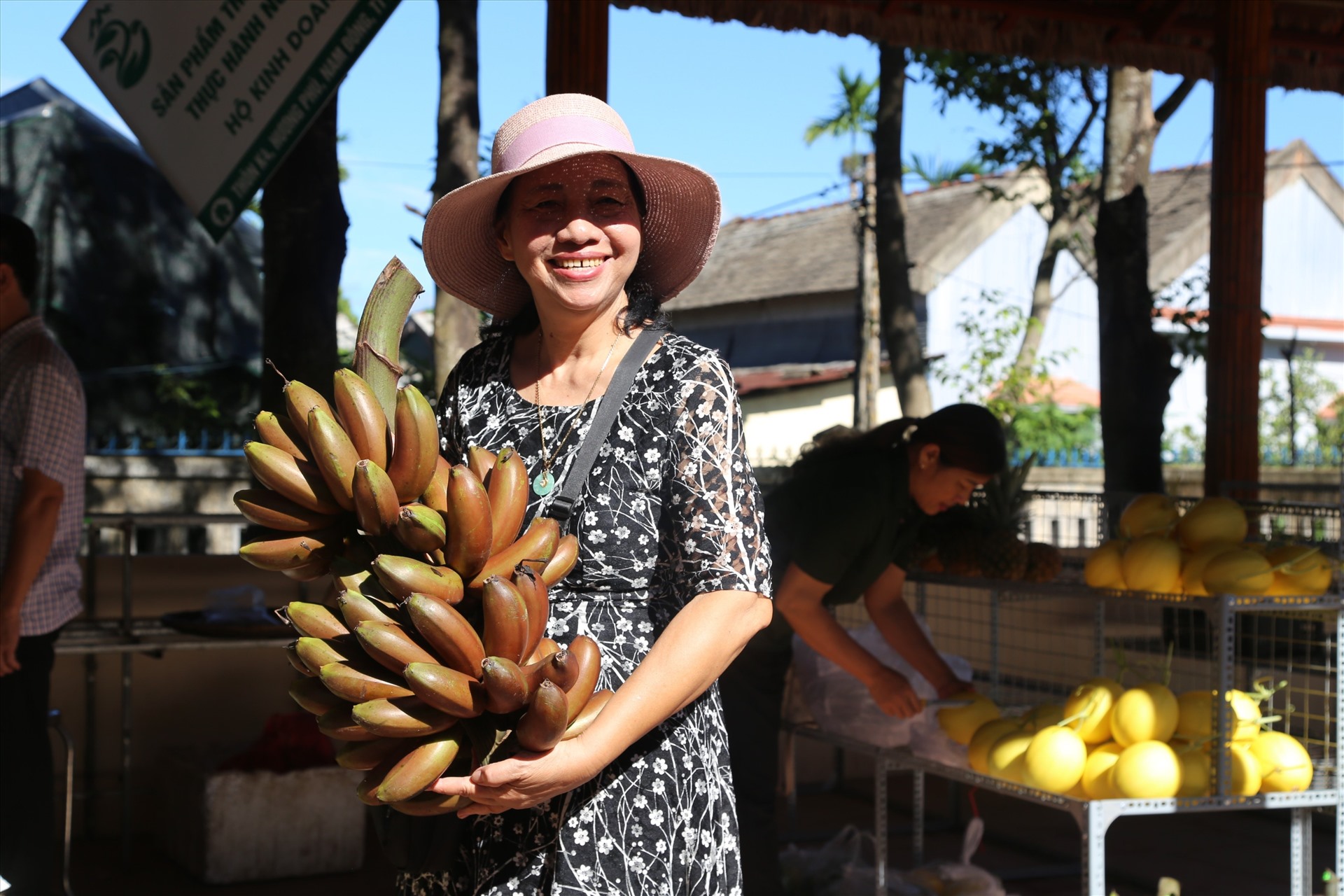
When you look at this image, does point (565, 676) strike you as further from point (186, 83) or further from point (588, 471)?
point (186, 83)

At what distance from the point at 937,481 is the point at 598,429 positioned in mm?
2260

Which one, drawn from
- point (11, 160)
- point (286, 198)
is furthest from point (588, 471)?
point (11, 160)

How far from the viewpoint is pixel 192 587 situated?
5723 millimetres

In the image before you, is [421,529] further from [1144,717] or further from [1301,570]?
[1301,570]

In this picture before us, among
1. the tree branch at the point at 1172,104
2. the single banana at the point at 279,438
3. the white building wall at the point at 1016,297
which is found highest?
the white building wall at the point at 1016,297

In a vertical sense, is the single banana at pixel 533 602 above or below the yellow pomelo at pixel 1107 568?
above

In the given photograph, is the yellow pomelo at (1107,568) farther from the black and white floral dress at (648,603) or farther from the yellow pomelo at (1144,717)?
the black and white floral dress at (648,603)

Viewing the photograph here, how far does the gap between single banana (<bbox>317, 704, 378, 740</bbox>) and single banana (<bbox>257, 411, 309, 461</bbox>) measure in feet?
1.12

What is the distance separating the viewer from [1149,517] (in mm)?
3986

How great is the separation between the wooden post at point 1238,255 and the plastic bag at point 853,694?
1703 mm

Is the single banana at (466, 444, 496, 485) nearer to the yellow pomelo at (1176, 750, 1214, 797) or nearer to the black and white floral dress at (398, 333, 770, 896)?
the black and white floral dress at (398, 333, 770, 896)

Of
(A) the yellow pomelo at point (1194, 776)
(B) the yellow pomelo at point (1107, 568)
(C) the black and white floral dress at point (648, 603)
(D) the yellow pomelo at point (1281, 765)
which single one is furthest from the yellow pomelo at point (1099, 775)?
(C) the black and white floral dress at point (648, 603)

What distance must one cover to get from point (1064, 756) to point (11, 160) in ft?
31.6

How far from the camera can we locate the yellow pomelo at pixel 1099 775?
3395mm
